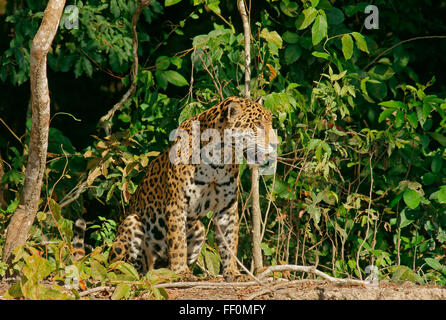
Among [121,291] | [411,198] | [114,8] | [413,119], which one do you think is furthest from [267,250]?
[114,8]

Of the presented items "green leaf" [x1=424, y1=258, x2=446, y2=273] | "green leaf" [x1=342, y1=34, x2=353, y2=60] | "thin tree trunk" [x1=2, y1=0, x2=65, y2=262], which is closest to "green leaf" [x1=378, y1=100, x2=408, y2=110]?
"green leaf" [x1=342, y1=34, x2=353, y2=60]

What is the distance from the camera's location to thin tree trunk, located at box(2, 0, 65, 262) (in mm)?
4938

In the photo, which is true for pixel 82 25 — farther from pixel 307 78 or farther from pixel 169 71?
pixel 307 78

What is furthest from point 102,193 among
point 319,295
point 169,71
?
point 319,295

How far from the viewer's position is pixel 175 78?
6.86 m

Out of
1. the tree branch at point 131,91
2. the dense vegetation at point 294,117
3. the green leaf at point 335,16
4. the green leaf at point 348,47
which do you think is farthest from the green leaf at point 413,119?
the tree branch at point 131,91

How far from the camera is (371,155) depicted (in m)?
6.43

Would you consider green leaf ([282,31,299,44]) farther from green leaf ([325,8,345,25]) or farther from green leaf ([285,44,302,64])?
green leaf ([325,8,345,25])

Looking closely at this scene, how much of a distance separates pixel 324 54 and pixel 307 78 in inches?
37.9

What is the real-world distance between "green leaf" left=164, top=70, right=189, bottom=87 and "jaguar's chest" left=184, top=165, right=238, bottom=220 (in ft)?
5.05

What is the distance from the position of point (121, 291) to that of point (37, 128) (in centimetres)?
142

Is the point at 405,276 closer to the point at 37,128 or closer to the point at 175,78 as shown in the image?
the point at 175,78

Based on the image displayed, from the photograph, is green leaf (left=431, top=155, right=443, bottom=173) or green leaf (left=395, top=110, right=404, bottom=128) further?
green leaf (left=431, top=155, right=443, bottom=173)

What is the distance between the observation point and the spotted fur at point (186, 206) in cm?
547
